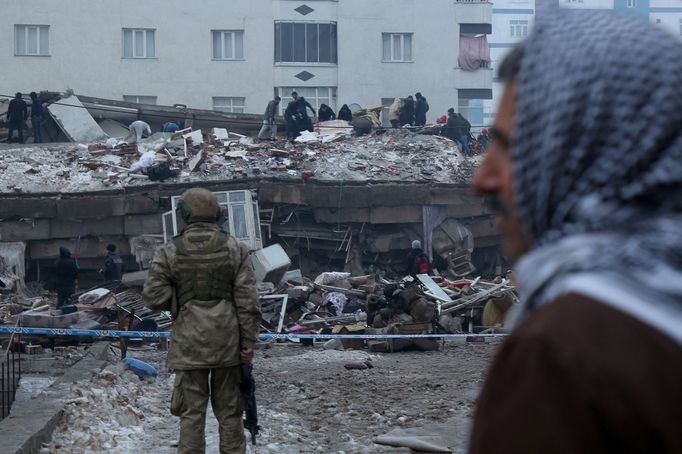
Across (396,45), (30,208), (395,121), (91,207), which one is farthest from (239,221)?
(396,45)

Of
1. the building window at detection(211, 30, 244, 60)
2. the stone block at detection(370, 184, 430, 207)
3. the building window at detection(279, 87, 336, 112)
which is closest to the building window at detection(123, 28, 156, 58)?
the building window at detection(211, 30, 244, 60)

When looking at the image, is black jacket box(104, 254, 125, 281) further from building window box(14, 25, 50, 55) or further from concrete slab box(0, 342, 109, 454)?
building window box(14, 25, 50, 55)

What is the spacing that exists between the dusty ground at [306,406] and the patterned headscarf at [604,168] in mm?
6097

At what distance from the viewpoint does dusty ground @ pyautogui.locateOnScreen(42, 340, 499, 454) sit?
7.99 metres

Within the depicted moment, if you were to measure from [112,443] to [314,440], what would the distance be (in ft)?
5.08

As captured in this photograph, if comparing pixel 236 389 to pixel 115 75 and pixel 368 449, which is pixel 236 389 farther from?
pixel 115 75

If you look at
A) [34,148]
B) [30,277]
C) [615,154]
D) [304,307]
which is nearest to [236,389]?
[615,154]

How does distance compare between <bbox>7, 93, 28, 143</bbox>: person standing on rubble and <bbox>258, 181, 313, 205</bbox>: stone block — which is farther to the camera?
<bbox>7, 93, 28, 143</bbox>: person standing on rubble

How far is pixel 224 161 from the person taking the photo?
28828mm

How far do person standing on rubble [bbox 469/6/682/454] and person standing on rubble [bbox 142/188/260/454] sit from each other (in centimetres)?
512

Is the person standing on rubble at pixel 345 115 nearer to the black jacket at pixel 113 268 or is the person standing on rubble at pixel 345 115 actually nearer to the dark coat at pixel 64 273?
the black jacket at pixel 113 268

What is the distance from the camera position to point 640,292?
124 cm

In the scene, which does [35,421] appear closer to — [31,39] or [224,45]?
[224,45]

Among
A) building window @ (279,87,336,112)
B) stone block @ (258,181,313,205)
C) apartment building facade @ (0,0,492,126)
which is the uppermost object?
apartment building facade @ (0,0,492,126)
